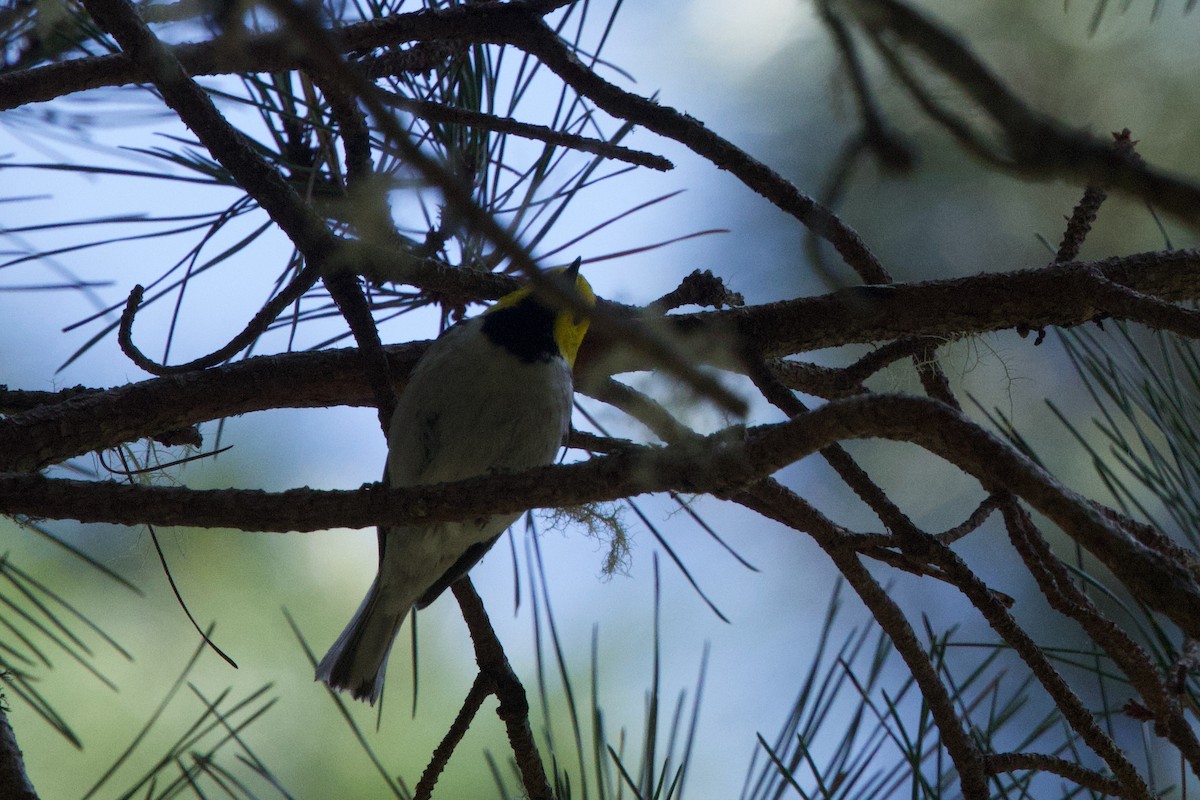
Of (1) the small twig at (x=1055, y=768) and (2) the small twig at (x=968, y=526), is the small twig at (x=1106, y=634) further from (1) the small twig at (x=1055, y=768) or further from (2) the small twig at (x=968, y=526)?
(1) the small twig at (x=1055, y=768)

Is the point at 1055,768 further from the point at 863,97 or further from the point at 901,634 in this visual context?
the point at 863,97

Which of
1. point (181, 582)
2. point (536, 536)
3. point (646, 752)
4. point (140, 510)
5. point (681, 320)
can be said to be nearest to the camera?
point (140, 510)

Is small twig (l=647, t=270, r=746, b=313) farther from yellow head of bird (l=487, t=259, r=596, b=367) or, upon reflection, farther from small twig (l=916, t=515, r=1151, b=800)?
small twig (l=916, t=515, r=1151, b=800)

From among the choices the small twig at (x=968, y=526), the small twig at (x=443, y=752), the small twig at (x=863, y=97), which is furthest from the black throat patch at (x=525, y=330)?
the small twig at (x=863, y=97)

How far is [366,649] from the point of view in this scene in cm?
225

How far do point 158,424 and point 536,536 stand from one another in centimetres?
78

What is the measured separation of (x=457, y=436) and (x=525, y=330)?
282 millimetres

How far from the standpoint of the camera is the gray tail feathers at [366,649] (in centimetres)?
224

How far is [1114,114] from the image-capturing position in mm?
2873

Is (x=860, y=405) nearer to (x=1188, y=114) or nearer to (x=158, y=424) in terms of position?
(x=158, y=424)

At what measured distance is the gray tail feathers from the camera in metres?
2.24

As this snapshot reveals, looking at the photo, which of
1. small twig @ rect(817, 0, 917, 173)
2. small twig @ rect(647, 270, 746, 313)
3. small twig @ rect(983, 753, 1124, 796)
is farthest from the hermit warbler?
small twig @ rect(817, 0, 917, 173)

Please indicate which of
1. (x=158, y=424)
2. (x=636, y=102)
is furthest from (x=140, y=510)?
(x=636, y=102)

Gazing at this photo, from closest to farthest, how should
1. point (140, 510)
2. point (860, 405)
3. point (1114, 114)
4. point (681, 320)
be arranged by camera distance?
1. point (860, 405)
2. point (140, 510)
3. point (681, 320)
4. point (1114, 114)
